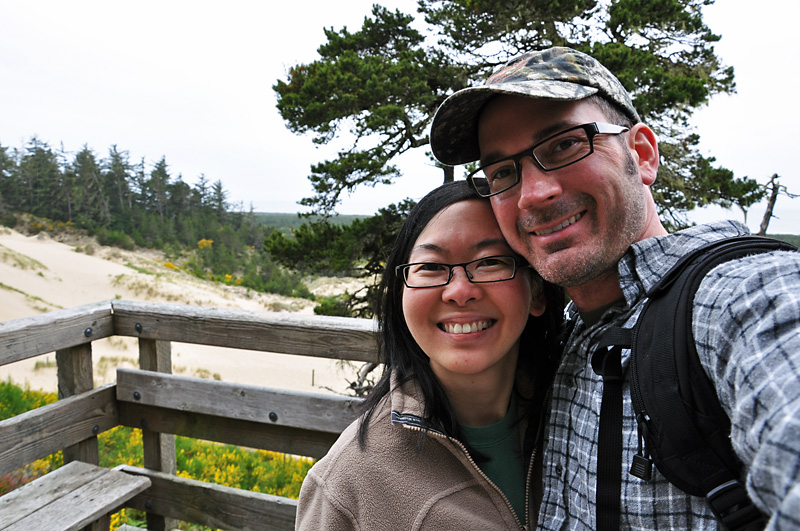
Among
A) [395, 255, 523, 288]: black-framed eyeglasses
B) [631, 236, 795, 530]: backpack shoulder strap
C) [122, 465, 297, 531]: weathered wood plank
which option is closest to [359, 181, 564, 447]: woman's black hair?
[395, 255, 523, 288]: black-framed eyeglasses

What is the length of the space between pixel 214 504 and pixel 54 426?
0.83m

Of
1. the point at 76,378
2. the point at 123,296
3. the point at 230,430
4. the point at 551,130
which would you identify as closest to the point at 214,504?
the point at 230,430

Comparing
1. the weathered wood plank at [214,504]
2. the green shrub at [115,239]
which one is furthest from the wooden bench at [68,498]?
the green shrub at [115,239]

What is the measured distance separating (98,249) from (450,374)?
50.9 metres

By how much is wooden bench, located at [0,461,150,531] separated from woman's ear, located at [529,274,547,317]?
197 centimetres

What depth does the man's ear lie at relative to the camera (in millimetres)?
1354

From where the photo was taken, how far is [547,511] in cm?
115

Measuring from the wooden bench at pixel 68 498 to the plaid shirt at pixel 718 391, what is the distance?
75.7 inches

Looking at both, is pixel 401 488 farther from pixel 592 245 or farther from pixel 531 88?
pixel 531 88

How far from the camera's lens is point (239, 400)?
8.06ft

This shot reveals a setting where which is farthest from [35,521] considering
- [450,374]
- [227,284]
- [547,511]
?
[227,284]

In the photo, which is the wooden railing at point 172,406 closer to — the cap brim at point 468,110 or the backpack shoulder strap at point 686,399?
the cap brim at point 468,110

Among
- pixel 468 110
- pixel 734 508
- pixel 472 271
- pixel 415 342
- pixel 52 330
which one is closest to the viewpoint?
pixel 734 508

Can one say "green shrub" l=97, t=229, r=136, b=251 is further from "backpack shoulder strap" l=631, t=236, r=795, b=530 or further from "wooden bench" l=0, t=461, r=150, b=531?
"backpack shoulder strap" l=631, t=236, r=795, b=530
